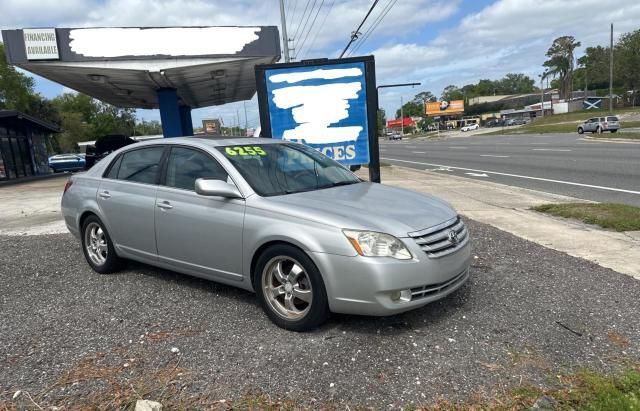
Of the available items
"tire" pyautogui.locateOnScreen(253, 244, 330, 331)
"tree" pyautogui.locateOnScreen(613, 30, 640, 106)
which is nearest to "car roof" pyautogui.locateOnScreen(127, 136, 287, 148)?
"tire" pyautogui.locateOnScreen(253, 244, 330, 331)

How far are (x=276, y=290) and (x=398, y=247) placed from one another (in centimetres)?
105

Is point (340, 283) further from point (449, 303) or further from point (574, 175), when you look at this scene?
point (574, 175)

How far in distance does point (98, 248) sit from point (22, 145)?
25.6m

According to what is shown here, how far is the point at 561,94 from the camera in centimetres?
11419

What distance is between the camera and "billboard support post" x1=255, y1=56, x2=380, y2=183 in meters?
9.14

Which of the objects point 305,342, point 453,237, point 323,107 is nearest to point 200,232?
point 305,342

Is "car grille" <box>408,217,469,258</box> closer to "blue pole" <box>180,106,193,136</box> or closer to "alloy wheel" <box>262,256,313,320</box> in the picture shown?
"alloy wheel" <box>262,256,313,320</box>

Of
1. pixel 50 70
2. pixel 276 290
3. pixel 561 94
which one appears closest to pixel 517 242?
pixel 276 290

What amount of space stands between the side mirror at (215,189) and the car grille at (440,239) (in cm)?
150

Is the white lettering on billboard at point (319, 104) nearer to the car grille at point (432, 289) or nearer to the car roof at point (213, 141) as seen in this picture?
the car roof at point (213, 141)

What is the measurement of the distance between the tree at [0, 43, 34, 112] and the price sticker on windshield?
4308 centimetres

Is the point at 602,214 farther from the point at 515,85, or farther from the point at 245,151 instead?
the point at 515,85

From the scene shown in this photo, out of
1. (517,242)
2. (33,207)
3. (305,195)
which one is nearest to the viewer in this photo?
(305,195)

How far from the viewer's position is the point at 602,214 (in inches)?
299
